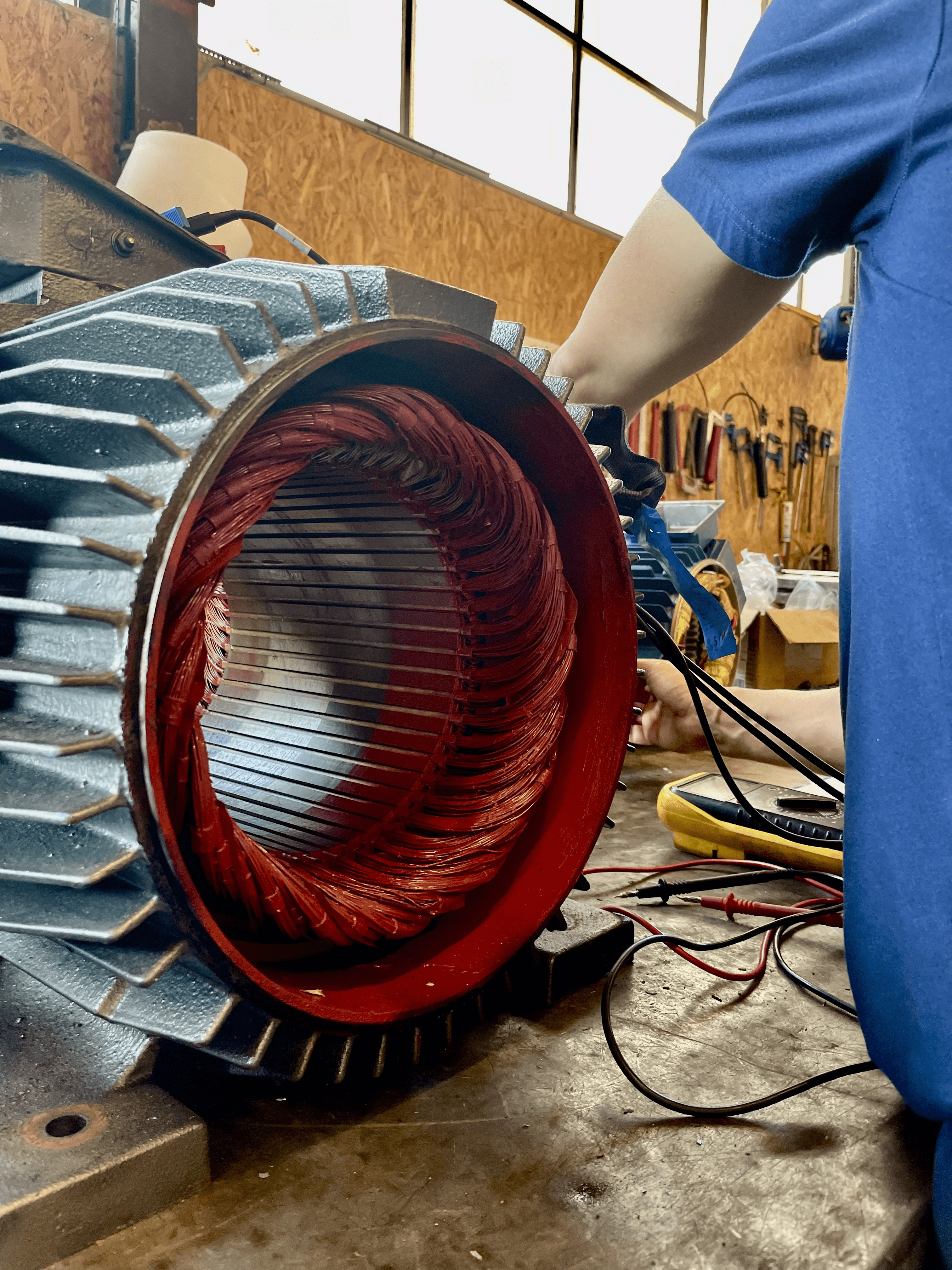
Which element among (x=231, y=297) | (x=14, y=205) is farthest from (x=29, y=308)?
(x=231, y=297)

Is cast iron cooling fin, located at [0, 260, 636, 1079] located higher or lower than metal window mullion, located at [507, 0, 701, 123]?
lower

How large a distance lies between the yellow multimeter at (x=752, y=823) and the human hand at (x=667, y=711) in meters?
0.10

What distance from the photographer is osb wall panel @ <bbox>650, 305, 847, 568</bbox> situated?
6344mm

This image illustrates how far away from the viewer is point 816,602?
4.36m

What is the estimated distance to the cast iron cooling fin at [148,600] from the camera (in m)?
0.51

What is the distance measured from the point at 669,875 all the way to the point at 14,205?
1.10 meters

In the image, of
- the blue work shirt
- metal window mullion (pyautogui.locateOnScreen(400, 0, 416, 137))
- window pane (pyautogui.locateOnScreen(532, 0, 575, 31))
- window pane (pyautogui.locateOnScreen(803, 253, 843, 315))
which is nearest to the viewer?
the blue work shirt

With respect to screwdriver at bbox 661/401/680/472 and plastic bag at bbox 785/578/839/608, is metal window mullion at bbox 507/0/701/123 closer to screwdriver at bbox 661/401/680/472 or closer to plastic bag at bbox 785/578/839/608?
screwdriver at bbox 661/401/680/472

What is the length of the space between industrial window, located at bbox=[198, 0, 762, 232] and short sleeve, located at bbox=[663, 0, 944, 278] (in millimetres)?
3317

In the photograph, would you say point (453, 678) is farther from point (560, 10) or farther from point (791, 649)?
point (560, 10)

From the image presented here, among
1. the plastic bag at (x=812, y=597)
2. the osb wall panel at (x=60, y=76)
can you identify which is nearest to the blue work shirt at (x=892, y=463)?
the osb wall panel at (x=60, y=76)

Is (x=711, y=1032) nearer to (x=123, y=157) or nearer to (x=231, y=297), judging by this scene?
(x=231, y=297)

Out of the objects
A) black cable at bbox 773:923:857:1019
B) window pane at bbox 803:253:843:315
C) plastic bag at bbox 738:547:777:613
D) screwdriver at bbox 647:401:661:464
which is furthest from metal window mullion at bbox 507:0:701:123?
black cable at bbox 773:923:857:1019

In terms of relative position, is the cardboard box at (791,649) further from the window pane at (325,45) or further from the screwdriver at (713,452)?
the window pane at (325,45)
